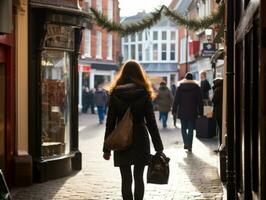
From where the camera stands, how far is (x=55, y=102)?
422 inches

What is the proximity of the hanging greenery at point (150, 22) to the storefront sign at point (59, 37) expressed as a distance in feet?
3.26

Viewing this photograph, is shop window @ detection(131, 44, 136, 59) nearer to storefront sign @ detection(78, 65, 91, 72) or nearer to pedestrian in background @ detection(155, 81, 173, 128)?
storefront sign @ detection(78, 65, 91, 72)

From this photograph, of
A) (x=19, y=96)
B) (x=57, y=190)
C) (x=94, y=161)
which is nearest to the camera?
(x=57, y=190)

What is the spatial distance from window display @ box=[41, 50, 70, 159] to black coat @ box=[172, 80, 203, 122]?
12.8 feet

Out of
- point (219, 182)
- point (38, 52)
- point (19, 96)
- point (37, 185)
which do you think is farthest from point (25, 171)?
point (219, 182)

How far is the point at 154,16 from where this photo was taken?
30.2 ft

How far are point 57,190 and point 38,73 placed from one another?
1985 millimetres

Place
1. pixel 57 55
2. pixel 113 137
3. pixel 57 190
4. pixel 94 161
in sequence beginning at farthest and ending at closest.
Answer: pixel 94 161, pixel 57 55, pixel 57 190, pixel 113 137

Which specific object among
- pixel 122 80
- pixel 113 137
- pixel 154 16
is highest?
pixel 154 16

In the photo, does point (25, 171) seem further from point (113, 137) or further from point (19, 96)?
point (113, 137)

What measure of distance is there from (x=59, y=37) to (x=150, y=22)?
1.94 m

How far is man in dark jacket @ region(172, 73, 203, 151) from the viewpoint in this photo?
14172 millimetres

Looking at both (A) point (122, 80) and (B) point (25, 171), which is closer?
(A) point (122, 80)

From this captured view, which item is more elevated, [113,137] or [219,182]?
[113,137]
